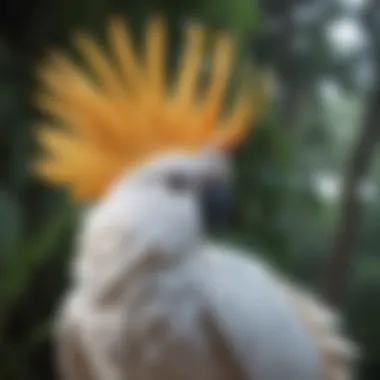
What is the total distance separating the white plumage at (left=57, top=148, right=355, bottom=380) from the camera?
89 cm

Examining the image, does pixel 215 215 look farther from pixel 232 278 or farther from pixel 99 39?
pixel 99 39

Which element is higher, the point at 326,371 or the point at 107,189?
the point at 107,189

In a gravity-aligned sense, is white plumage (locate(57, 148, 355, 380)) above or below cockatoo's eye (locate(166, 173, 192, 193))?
below

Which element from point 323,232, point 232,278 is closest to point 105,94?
point 232,278

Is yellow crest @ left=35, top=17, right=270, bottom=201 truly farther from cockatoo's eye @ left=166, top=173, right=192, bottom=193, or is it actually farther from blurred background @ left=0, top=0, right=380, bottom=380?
blurred background @ left=0, top=0, right=380, bottom=380

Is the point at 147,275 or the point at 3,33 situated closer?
the point at 147,275

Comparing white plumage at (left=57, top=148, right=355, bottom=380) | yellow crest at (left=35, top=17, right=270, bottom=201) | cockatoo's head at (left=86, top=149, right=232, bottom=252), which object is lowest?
white plumage at (left=57, top=148, right=355, bottom=380)

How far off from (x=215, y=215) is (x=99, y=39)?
0.35m

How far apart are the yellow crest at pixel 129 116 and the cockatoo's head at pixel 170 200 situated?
0.9 inches

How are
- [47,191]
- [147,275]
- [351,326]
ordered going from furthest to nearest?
[47,191], [351,326], [147,275]

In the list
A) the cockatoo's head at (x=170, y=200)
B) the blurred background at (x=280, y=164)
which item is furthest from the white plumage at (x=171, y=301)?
the blurred background at (x=280, y=164)

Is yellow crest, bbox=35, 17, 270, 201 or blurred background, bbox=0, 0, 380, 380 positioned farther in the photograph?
blurred background, bbox=0, 0, 380, 380

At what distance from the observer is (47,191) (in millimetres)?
1186

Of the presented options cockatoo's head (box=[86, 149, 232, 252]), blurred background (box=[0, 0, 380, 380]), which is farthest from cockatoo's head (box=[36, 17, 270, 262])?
blurred background (box=[0, 0, 380, 380])
